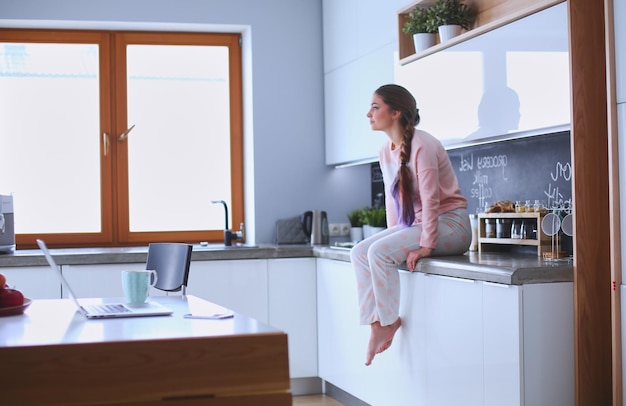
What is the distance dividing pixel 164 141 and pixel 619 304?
3.27m

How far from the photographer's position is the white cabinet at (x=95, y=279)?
445 centimetres

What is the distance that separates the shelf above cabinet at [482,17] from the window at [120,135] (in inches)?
60.5

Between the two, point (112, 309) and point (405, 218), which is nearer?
point (112, 309)

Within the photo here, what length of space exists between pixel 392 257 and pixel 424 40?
1.05m

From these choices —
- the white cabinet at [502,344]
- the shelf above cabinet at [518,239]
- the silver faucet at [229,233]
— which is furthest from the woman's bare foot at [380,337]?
the silver faucet at [229,233]

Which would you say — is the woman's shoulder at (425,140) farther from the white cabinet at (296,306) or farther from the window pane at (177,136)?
the window pane at (177,136)

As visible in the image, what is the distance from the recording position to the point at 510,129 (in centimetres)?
325

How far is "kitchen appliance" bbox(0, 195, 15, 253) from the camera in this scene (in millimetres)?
4477

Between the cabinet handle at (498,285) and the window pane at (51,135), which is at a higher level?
the window pane at (51,135)

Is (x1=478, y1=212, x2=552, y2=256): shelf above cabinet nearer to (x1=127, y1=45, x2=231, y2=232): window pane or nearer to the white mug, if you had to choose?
the white mug

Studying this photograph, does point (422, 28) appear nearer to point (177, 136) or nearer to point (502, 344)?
point (502, 344)

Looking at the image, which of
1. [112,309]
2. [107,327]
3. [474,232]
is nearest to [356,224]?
[474,232]

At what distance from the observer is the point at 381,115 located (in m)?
3.59

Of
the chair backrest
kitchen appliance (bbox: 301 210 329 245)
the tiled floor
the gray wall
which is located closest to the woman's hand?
the chair backrest
